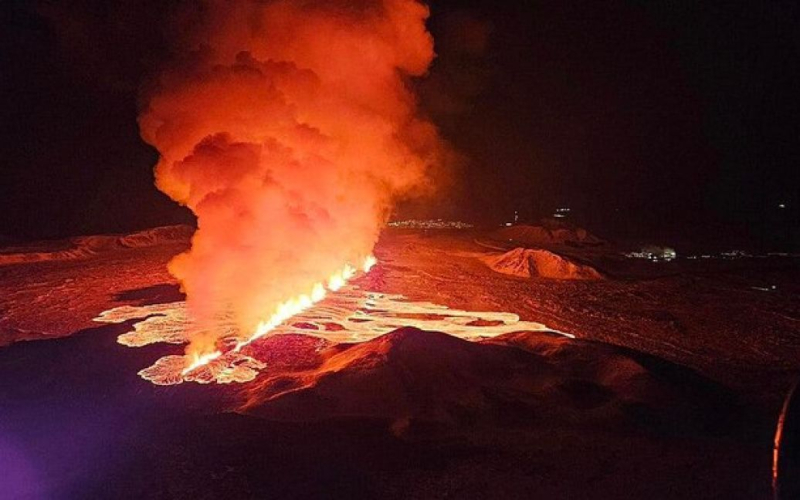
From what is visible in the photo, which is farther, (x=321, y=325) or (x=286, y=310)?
(x=286, y=310)

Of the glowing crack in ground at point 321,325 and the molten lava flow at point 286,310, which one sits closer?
the glowing crack in ground at point 321,325

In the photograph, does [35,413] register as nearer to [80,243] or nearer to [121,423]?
[121,423]

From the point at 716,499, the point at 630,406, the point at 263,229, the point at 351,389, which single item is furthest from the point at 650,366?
the point at 263,229

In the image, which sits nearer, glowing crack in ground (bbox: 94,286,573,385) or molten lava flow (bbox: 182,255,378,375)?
glowing crack in ground (bbox: 94,286,573,385)

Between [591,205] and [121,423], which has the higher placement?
[591,205]

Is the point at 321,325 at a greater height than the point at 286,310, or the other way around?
the point at 286,310
